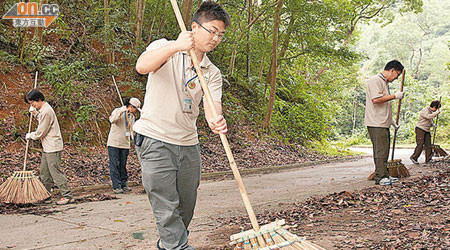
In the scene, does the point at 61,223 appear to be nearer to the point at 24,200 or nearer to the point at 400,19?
the point at 24,200

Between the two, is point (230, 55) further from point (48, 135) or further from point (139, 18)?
point (48, 135)

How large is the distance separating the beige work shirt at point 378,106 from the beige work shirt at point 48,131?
237 inches

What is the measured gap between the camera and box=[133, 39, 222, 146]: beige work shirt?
352 cm

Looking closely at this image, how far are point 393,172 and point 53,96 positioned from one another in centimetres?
968

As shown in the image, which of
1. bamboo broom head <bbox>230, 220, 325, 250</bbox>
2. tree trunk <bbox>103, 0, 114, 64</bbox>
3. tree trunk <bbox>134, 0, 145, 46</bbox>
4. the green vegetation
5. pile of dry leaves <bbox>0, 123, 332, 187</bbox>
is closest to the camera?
bamboo broom head <bbox>230, 220, 325, 250</bbox>

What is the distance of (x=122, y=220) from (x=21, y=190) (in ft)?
8.59

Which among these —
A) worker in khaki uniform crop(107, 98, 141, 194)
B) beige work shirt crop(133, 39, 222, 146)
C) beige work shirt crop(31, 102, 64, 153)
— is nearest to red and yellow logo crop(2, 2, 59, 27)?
worker in khaki uniform crop(107, 98, 141, 194)

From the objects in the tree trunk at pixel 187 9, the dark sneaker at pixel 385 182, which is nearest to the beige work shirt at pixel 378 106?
the dark sneaker at pixel 385 182

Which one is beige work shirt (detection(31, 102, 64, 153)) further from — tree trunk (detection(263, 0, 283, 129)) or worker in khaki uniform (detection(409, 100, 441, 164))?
tree trunk (detection(263, 0, 283, 129))

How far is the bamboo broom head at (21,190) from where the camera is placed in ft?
26.9

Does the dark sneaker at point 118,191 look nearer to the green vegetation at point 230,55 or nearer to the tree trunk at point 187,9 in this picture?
the green vegetation at point 230,55

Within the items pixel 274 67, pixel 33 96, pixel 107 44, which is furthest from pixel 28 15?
pixel 274 67

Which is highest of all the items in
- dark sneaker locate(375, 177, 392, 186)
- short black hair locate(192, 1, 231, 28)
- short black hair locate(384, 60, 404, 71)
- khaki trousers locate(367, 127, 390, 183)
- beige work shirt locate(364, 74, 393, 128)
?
short black hair locate(192, 1, 231, 28)

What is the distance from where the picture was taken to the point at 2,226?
260 inches
